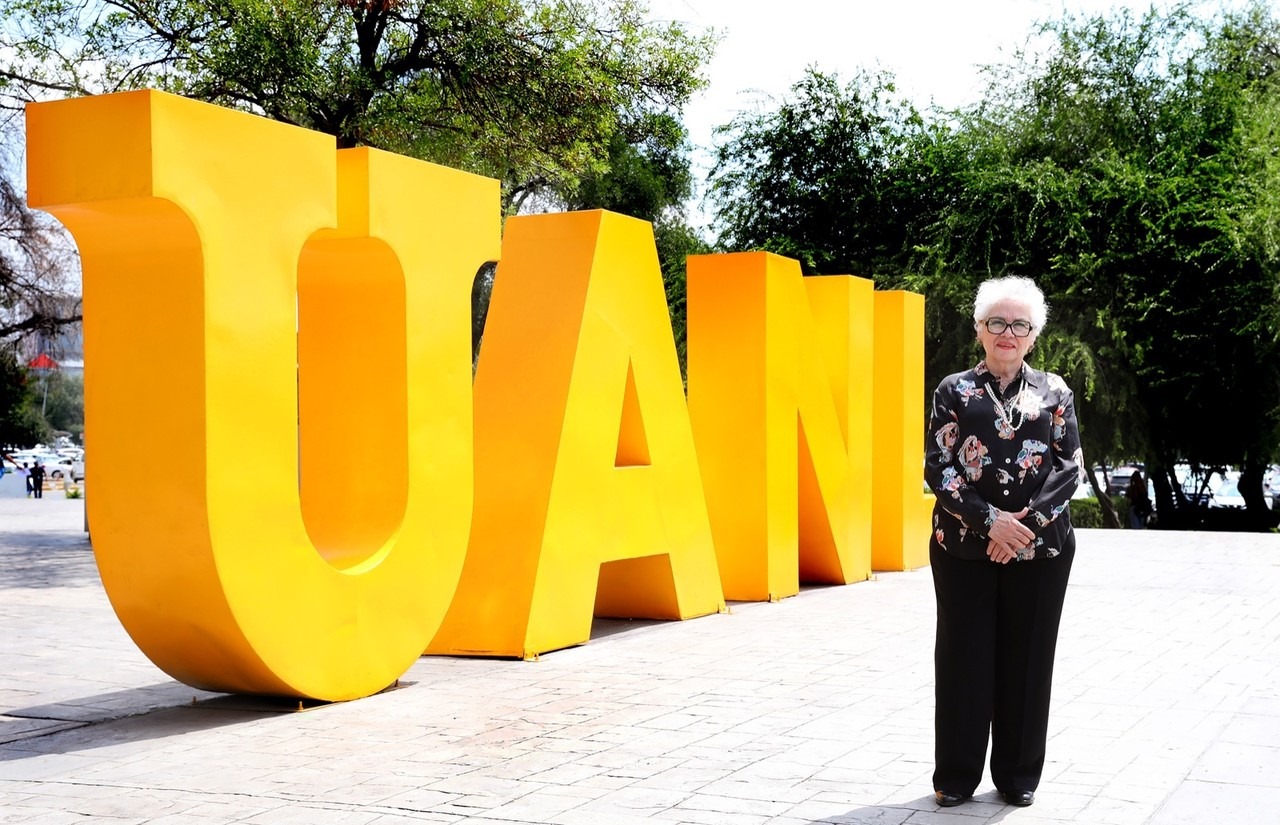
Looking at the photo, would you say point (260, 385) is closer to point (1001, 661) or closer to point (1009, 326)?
point (1009, 326)

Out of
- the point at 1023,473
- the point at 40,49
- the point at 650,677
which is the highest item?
the point at 40,49

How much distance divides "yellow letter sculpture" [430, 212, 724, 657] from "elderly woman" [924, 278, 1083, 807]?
3.96 meters

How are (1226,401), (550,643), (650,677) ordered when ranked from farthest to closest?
(1226,401) → (550,643) → (650,677)

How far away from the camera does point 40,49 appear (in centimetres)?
1669

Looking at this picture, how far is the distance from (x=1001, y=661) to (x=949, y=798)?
55cm

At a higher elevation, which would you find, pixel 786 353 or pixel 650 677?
pixel 786 353

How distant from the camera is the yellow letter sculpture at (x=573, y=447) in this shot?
29.7 ft

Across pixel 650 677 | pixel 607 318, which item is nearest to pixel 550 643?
pixel 650 677

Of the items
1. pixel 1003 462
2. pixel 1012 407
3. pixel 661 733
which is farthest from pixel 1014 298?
pixel 661 733

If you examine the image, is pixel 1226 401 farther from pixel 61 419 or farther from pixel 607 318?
pixel 61 419

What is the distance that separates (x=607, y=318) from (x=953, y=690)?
4884mm

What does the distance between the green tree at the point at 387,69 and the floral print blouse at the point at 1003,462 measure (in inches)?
469

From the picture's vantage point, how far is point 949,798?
536 cm

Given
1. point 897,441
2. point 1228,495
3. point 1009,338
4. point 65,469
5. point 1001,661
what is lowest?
→ point 1228,495
